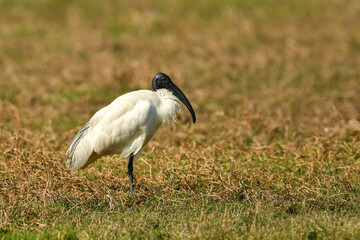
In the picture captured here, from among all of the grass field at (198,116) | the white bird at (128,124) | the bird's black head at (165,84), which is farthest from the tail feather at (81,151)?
the bird's black head at (165,84)

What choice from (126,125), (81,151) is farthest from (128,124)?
(81,151)

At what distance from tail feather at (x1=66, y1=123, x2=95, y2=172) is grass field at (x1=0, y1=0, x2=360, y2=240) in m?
0.18

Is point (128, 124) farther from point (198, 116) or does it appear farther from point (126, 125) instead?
point (198, 116)

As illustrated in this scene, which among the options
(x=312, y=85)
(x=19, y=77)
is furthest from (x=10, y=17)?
(x=312, y=85)

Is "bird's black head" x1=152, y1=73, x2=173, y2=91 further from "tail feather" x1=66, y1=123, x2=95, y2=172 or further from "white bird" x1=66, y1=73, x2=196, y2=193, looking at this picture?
"tail feather" x1=66, y1=123, x2=95, y2=172

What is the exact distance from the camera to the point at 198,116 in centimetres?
970

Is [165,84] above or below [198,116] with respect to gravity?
above

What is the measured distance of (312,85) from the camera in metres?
11.5

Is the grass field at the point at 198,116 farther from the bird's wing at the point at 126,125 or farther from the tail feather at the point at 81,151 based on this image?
the bird's wing at the point at 126,125

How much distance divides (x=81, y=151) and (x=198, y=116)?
3819mm

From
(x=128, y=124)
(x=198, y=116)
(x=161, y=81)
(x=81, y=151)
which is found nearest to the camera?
(x=128, y=124)

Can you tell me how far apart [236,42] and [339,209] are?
969 cm

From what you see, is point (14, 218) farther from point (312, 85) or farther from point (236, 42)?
point (236, 42)

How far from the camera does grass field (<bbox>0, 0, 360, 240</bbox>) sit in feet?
16.3
